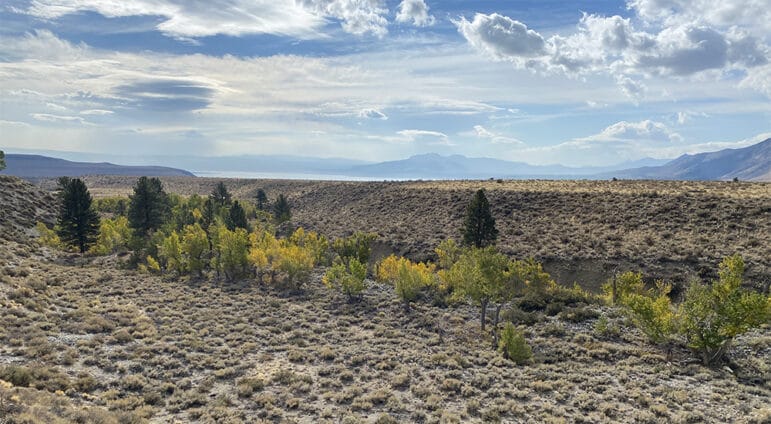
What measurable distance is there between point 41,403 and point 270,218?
8012 cm

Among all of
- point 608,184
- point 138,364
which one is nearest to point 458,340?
point 138,364

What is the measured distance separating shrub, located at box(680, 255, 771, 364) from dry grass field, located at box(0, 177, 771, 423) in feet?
5.18

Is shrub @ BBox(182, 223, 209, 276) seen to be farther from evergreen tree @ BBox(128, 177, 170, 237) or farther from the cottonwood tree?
the cottonwood tree

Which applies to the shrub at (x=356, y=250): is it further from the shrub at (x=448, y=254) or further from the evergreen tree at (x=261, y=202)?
the evergreen tree at (x=261, y=202)

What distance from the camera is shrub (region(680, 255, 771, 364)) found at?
2228cm

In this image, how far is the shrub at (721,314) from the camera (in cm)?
2228

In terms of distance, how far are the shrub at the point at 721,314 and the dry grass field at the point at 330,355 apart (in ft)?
5.18

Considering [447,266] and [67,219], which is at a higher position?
[67,219]

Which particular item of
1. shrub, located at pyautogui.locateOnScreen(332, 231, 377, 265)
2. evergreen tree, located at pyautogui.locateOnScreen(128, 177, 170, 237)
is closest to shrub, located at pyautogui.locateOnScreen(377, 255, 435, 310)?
shrub, located at pyautogui.locateOnScreen(332, 231, 377, 265)

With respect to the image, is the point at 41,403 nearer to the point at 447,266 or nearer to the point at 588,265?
the point at 447,266

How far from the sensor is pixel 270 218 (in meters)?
94.8

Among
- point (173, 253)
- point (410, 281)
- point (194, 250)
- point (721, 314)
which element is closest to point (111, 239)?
point (173, 253)

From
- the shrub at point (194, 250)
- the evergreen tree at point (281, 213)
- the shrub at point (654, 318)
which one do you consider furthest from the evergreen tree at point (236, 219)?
the shrub at point (654, 318)

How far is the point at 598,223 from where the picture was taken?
61.5 meters
